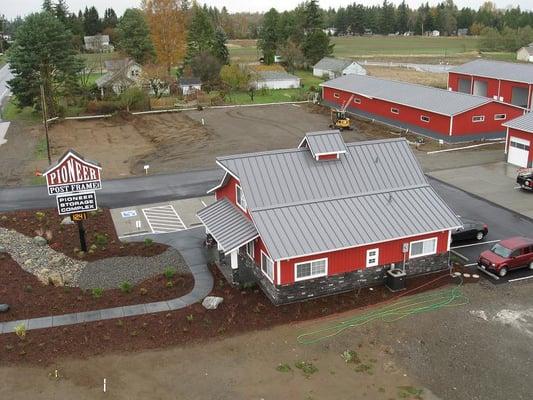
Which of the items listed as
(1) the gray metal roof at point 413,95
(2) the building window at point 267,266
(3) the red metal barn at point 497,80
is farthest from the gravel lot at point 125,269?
(3) the red metal barn at point 497,80

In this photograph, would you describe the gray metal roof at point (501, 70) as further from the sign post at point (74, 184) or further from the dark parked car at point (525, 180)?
the sign post at point (74, 184)

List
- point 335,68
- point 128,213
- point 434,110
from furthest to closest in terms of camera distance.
Answer: point 335,68 < point 434,110 < point 128,213

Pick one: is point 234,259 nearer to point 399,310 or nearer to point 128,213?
point 399,310

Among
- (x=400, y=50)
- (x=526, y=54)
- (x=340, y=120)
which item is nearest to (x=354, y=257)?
(x=340, y=120)

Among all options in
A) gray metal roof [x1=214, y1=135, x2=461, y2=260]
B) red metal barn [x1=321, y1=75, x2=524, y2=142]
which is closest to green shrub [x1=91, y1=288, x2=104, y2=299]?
gray metal roof [x1=214, y1=135, x2=461, y2=260]

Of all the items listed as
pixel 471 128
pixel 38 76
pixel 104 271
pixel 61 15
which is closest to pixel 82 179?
pixel 104 271

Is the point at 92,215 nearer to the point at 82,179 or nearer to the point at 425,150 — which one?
the point at 82,179

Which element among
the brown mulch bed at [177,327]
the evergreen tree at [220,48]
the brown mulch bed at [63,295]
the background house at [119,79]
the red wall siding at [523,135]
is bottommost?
the brown mulch bed at [177,327]
